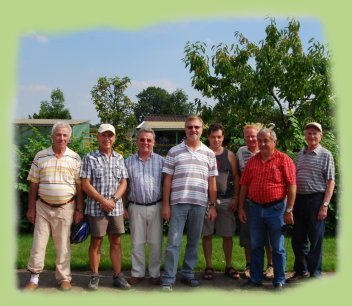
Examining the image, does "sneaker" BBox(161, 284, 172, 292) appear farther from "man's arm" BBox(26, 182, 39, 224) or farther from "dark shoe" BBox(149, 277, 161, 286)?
"man's arm" BBox(26, 182, 39, 224)

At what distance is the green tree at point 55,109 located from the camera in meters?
45.9

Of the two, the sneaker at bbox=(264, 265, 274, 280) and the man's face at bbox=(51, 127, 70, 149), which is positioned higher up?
the man's face at bbox=(51, 127, 70, 149)

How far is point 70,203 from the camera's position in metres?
5.14

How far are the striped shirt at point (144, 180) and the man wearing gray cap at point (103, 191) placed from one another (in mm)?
113

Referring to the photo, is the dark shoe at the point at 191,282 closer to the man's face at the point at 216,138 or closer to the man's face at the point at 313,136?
the man's face at the point at 216,138

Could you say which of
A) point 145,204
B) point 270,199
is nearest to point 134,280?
point 145,204

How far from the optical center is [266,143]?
197 inches

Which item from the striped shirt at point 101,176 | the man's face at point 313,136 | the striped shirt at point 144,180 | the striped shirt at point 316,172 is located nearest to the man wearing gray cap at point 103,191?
the striped shirt at point 101,176

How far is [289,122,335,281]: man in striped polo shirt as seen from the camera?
5.32 metres

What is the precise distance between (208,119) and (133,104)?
13.4m

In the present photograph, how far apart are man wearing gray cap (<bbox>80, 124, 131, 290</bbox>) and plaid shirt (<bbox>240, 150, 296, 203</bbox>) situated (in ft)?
5.01

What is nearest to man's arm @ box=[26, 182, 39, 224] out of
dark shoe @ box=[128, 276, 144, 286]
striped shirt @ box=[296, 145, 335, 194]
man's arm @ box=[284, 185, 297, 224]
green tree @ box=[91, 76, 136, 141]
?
dark shoe @ box=[128, 276, 144, 286]

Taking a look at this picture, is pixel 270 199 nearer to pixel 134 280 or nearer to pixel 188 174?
pixel 188 174

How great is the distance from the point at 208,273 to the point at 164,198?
124 cm
